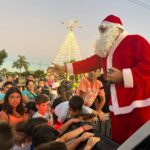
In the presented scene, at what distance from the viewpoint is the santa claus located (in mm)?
3936

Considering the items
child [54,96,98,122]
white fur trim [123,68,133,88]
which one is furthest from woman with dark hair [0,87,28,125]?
white fur trim [123,68,133,88]

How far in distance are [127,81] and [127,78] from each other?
35mm

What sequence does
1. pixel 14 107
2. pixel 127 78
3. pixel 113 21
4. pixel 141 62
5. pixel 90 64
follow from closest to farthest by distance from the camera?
1. pixel 127 78
2. pixel 141 62
3. pixel 113 21
4. pixel 90 64
5. pixel 14 107

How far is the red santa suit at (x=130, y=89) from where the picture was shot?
3955mm

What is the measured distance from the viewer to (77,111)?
5277 mm

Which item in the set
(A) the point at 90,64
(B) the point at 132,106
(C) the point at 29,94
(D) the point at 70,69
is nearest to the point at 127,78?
(B) the point at 132,106

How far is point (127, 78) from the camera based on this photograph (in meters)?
3.87

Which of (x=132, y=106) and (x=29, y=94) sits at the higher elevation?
(x=132, y=106)

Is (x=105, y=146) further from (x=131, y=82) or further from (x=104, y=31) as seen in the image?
(x=104, y=31)

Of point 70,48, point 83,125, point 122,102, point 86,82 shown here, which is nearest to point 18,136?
point 83,125

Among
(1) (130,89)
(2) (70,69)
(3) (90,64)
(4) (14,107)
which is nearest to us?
(1) (130,89)

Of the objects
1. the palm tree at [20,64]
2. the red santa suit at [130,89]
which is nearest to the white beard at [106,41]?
the red santa suit at [130,89]

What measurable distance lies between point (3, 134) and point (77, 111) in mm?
2368

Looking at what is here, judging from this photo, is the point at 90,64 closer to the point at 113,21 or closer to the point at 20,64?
the point at 113,21
